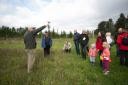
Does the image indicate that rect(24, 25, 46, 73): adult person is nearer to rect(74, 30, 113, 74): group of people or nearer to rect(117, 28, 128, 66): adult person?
rect(74, 30, 113, 74): group of people

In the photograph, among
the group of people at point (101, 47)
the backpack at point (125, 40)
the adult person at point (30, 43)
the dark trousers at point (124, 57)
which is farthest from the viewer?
the dark trousers at point (124, 57)

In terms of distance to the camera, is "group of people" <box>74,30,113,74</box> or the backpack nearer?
"group of people" <box>74,30,113,74</box>

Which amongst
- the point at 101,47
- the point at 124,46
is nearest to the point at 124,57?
the point at 124,46

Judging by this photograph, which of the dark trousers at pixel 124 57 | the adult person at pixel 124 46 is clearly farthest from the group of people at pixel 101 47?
the dark trousers at pixel 124 57

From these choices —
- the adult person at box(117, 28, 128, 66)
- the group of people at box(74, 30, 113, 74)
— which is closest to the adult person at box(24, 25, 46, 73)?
the group of people at box(74, 30, 113, 74)

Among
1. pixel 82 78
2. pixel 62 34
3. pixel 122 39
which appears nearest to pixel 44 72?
pixel 82 78

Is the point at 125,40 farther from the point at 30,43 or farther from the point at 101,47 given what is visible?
the point at 30,43

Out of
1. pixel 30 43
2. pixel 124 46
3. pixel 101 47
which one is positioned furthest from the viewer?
pixel 101 47

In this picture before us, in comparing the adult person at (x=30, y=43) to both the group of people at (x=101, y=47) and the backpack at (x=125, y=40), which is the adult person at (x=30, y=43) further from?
the backpack at (x=125, y=40)

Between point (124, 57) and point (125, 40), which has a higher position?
point (125, 40)

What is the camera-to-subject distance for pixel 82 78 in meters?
10.2

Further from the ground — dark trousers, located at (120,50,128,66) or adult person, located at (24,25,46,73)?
adult person, located at (24,25,46,73)

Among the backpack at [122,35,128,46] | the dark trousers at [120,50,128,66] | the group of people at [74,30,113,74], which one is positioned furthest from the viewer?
the dark trousers at [120,50,128,66]

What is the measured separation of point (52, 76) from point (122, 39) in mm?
4919
